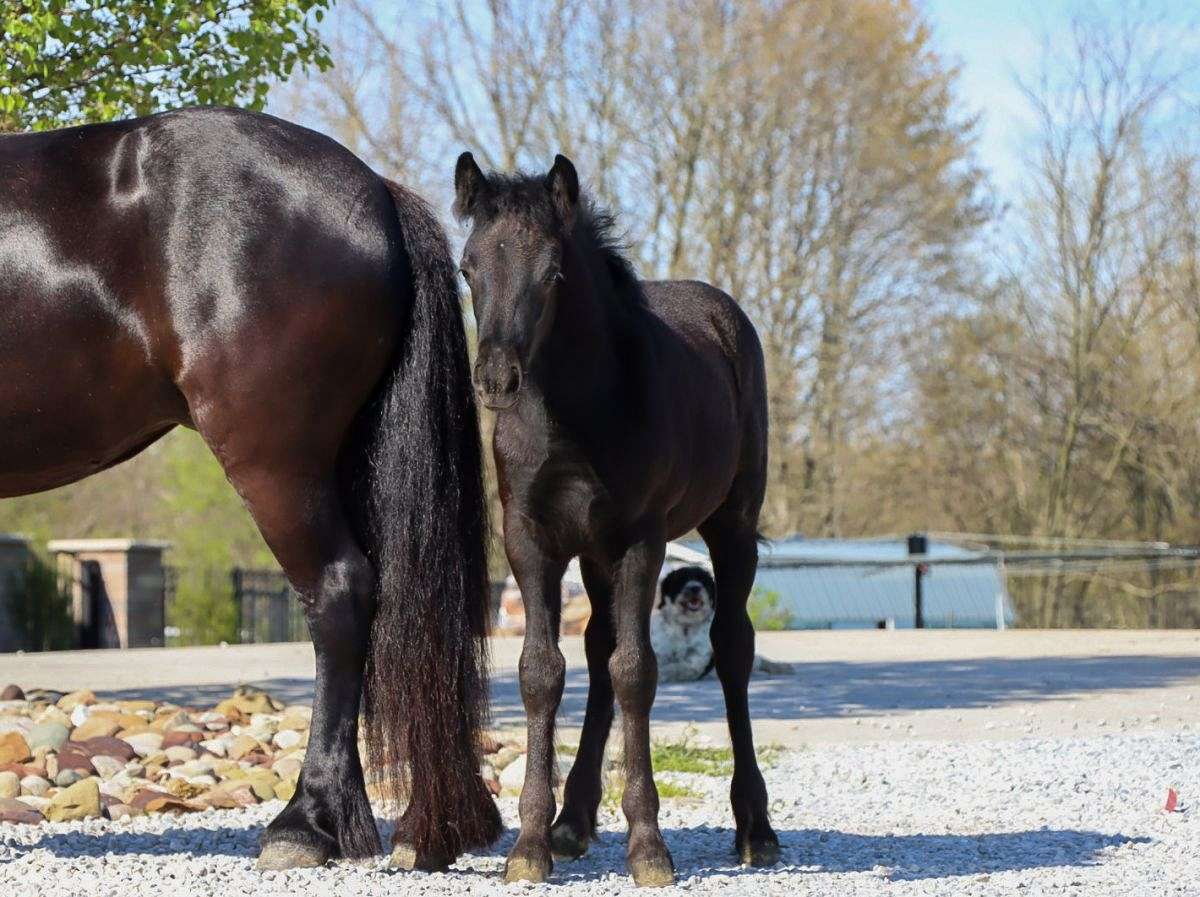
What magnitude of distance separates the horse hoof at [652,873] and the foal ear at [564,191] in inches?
72.5

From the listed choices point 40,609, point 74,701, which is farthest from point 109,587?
point 74,701

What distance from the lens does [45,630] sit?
16906 millimetres

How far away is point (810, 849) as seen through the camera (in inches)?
205

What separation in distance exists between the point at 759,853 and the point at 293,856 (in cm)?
151

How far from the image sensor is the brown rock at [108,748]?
7.02 meters

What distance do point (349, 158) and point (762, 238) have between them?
889 inches

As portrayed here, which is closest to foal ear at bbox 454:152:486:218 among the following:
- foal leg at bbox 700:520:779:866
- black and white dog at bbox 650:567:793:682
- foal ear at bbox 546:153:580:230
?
foal ear at bbox 546:153:580:230

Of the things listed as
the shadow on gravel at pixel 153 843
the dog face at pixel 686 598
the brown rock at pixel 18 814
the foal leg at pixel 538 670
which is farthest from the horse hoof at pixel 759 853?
the dog face at pixel 686 598

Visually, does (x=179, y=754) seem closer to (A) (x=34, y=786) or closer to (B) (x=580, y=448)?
(A) (x=34, y=786)

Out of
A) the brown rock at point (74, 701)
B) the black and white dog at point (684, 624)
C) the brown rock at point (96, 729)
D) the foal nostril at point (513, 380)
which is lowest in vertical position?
the brown rock at point (96, 729)

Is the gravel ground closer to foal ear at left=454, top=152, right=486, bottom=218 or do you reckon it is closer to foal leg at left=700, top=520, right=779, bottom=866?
foal leg at left=700, top=520, right=779, bottom=866

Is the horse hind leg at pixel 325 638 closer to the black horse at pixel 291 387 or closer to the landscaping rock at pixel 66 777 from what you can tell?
the black horse at pixel 291 387

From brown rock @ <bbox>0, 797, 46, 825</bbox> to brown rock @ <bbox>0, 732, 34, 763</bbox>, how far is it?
1132 mm

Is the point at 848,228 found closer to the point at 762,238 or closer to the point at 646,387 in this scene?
the point at 762,238
